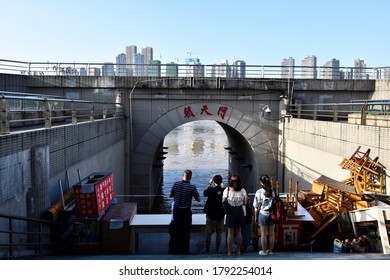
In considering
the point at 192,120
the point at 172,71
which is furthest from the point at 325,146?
the point at 172,71

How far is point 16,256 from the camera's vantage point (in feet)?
18.9

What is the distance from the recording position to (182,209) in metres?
6.36

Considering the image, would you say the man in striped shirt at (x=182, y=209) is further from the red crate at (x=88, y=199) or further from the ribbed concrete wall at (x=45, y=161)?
the ribbed concrete wall at (x=45, y=161)

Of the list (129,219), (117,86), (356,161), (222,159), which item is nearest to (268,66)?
(117,86)

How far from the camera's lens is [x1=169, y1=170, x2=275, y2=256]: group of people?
238 inches

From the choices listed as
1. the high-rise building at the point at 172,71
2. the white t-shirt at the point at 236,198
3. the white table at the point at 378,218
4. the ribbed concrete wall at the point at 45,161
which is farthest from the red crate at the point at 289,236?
the high-rise building at the point at 172,71

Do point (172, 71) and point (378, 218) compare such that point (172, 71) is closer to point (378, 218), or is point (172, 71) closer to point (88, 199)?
point (88, 199)

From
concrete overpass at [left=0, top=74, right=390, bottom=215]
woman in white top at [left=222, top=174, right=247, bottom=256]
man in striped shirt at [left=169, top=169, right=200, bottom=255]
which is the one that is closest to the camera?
woman in white top at [left=222, top=174, right=247, bottom=256]

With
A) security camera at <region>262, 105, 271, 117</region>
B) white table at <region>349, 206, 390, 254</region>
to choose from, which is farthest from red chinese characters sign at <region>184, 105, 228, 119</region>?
white table at <region>349, 206, 390, 254</region>

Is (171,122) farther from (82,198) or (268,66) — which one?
(82,198)

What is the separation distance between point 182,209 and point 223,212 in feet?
2.30

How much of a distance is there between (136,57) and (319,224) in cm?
4559

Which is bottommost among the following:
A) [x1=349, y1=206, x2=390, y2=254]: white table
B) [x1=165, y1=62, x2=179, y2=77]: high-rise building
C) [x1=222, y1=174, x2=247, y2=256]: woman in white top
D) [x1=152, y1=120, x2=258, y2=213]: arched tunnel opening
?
[x1=152, y1=120, x2=258, y2=213]: arched tunnel opening

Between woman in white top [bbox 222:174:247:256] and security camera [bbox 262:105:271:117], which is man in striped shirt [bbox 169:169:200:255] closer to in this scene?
woman in white top [bbox 222:174:247:256]
